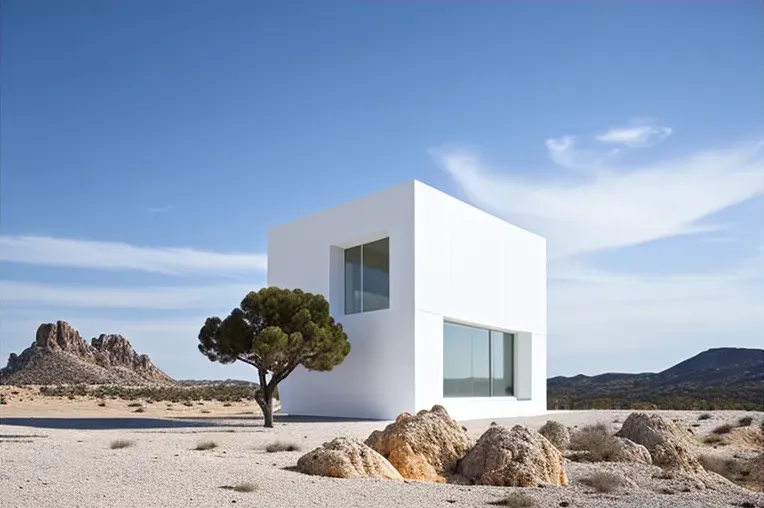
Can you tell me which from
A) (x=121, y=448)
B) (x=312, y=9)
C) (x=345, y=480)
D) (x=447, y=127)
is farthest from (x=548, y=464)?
(x=312, y=9)

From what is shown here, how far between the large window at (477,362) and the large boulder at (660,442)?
29.1ft

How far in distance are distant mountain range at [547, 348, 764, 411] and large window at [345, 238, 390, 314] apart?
2331 centimetres

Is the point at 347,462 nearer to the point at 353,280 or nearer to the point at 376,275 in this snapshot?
the point at 376,275

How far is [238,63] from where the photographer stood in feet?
63.2

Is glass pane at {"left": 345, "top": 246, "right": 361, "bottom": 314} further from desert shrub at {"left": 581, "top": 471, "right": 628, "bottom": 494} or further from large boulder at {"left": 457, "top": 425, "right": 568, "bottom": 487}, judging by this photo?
desert shrub at {"left": 581, "top": 471, "right": 628, "bottom": 494}

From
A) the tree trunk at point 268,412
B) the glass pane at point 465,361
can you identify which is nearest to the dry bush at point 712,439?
the glass pane at point 465,361

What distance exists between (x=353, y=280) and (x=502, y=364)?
703cm

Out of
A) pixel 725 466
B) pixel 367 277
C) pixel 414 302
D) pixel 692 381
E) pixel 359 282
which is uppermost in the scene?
pixel 367 277

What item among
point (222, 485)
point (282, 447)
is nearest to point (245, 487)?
point (222, 485)

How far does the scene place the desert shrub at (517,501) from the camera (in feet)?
29.3

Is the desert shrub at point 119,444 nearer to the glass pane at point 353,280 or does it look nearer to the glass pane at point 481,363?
the glass pane at point 353,280

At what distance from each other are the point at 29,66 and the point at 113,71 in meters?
2.19

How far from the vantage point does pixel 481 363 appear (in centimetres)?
2639

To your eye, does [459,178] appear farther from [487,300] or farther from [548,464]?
[548,464]
